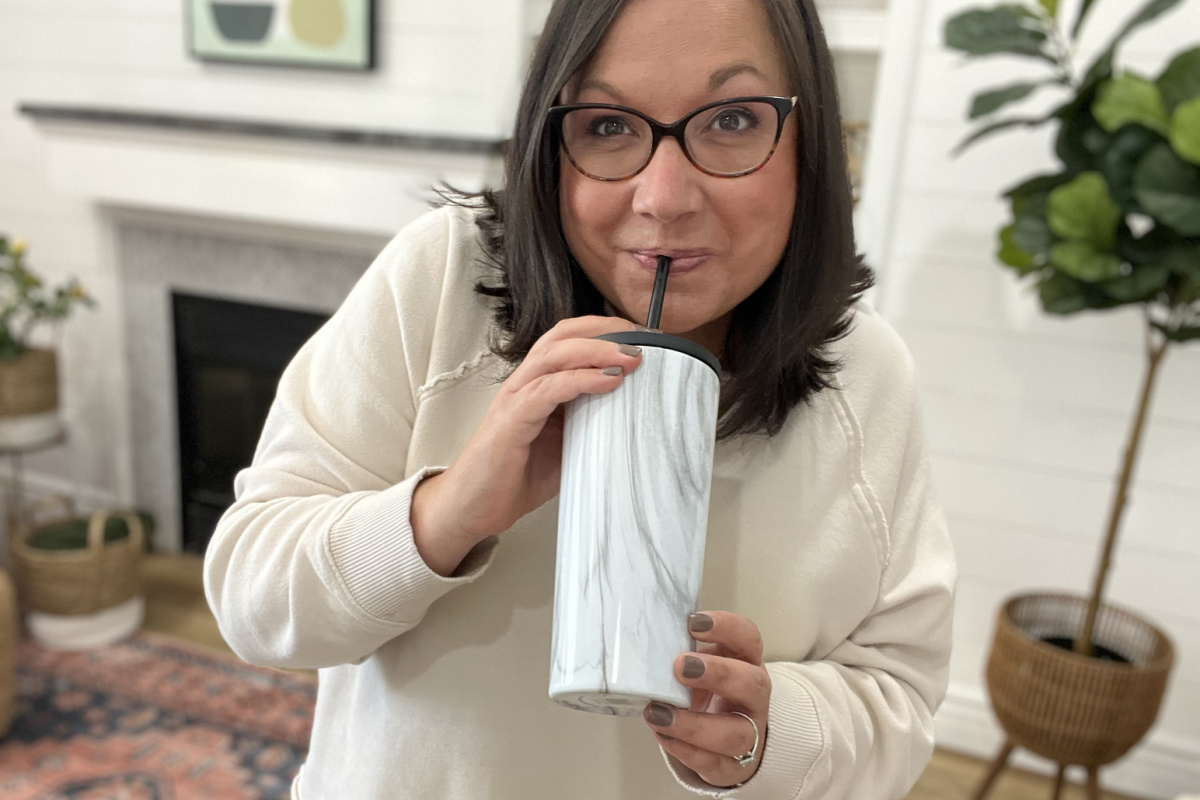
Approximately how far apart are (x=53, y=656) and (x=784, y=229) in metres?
2.20

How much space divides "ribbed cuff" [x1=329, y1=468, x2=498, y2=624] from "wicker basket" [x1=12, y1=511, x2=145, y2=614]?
1849 mm

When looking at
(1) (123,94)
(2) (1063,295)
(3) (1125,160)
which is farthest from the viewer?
Answer: (1) (123,94)

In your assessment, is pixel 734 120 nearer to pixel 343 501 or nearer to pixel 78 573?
pixel 343 501

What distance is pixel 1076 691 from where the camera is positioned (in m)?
1.52

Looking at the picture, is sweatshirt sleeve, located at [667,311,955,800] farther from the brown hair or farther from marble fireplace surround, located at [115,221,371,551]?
marble fireplace surround, located at [115,221,371,551]

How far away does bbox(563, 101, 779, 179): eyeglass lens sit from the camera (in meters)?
0.53

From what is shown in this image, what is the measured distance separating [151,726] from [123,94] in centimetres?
165

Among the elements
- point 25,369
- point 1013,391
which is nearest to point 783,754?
point 1013,391

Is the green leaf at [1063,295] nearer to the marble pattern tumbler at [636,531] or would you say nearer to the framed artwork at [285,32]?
the marble pattern tumbler at [636,531]

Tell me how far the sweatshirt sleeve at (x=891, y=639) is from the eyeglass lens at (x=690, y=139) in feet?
0.74

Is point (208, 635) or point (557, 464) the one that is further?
point (208, 635)

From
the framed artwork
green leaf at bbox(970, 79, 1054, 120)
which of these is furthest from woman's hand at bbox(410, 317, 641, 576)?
the framed artwork

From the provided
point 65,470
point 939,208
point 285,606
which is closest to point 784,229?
point 285,606

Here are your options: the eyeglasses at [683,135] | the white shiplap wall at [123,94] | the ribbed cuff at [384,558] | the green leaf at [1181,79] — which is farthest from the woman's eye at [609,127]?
the white shiplap wall at [123,94]
